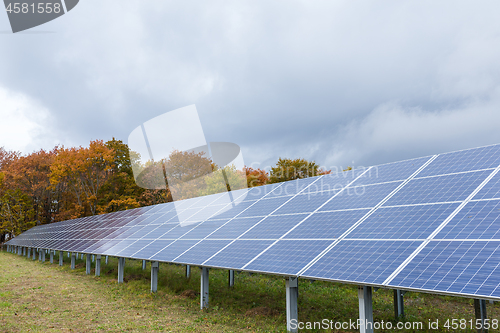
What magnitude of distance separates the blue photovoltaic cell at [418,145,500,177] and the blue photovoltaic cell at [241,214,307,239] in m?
5.51

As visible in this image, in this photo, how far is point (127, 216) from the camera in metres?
29.3

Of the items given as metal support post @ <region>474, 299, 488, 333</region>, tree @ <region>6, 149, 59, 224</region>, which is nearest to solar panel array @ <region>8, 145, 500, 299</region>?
metal support post @ <region>474, 299, 488, 333</region>

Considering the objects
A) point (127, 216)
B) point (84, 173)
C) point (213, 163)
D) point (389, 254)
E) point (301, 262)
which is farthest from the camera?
point (213, 163)

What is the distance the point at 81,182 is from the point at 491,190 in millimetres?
53837

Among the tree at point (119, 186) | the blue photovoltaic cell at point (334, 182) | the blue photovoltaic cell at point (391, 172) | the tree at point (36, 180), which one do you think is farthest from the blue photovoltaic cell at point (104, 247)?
the tree at point (36, 180)

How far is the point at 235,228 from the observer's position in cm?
1541

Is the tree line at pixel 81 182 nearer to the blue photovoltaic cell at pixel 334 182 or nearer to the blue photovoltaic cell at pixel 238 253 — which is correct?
the blue photovoltaic cell at pixel 334 182

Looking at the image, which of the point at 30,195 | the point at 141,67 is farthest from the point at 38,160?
the point at 141,67

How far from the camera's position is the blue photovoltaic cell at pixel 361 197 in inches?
499

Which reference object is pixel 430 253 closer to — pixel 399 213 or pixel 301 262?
pixel 399 213

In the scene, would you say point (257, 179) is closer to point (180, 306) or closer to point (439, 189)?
point (180, 306)

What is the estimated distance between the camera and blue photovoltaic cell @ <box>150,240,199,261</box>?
49.4 feet

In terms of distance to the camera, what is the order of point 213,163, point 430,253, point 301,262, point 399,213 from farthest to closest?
point 213,163 → point 399,213 → point 301,262 → point 430,253

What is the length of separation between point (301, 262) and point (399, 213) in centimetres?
378
